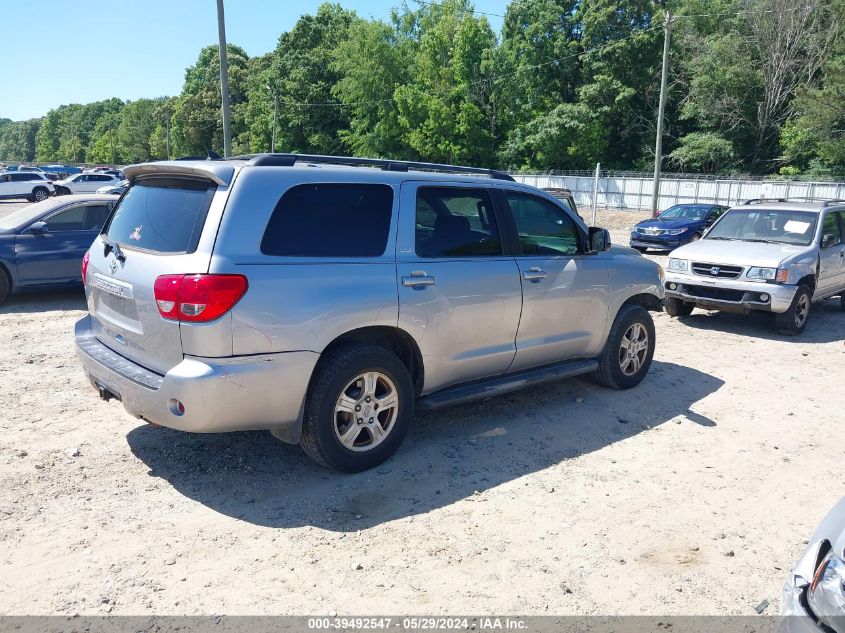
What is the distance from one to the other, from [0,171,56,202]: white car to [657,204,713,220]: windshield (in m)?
32.3

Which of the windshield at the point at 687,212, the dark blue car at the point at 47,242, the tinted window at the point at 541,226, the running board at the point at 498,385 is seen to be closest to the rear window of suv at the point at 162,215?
the running board at the point at 498,385

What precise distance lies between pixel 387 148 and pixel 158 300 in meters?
58.5

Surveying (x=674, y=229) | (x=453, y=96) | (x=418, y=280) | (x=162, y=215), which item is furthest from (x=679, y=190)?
(x=162, y=215)

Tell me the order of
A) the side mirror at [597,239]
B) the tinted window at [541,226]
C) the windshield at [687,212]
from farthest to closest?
1. the windshield at [687,212]
2. the side mirror at [597,239]
3. the tinted window at [541,226]

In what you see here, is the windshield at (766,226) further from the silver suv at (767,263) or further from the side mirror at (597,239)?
the side mirror at (597,239)

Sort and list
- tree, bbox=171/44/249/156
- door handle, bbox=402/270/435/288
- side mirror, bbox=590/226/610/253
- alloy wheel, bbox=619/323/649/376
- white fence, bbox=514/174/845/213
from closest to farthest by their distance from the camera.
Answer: door handle, bbox=402/270/435/288, side mirror, bbox=590/226/610/253, alloy wheel, bbox=619/323/649/376, white fence, bbox=514/174/845/213, tree, bbox=171/44/249/156

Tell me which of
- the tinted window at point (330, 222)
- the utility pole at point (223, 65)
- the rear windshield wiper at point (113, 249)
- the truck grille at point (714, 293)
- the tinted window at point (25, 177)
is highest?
the utility pole at point (223, 65)

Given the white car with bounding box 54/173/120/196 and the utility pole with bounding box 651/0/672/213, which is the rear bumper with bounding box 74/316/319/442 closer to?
the utility pole with bounding box 651/0/672/213

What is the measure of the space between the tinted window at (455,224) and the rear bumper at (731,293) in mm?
5134

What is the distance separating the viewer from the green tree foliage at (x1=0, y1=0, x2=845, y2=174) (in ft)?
133

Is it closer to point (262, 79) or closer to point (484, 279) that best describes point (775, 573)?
point (484, 279)

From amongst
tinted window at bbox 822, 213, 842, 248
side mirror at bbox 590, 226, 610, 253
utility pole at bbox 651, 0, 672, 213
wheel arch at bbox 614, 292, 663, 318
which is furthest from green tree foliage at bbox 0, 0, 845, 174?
side mirror at bbox 590, 226, 610, 253

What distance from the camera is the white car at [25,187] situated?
1447 inches

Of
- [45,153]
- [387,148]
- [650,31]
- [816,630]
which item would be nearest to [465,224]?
[816,630]
